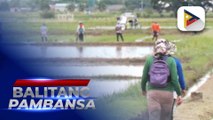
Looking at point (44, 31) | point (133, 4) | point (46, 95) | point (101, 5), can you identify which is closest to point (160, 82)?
point (46, 95)

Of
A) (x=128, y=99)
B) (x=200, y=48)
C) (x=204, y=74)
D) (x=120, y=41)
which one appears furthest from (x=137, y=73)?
(x=120, y=41)

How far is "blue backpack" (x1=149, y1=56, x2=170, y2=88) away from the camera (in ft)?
19.4

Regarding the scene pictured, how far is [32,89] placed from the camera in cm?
562

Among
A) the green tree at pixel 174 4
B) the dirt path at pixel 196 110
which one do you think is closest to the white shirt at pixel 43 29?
the green tree at pixel 174 4

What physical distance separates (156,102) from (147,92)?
0.14 m

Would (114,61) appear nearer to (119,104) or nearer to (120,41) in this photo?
(120,41)

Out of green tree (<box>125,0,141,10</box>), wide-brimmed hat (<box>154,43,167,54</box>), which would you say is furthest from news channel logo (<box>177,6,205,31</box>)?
wide-brimmed hat (<box>154,43,167,54</box>)

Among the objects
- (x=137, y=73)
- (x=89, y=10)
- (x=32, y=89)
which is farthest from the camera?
(x=137, y=73)

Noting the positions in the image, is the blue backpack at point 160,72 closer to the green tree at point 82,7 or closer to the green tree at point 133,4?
the green tree at point 82,7

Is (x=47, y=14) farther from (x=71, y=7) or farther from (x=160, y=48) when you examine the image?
(x=160, y=48)

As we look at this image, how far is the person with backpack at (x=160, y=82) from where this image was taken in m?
5.93

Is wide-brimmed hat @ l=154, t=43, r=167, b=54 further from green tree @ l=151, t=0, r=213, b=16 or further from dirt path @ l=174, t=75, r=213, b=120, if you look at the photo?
dirt path @ l=174, t=75, r=213, b=120

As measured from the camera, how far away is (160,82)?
5926 mm

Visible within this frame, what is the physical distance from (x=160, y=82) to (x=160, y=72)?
10cm
